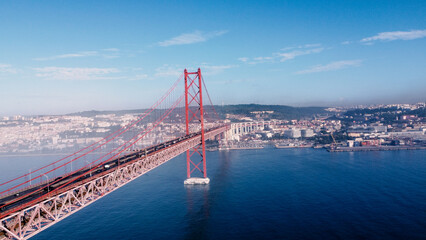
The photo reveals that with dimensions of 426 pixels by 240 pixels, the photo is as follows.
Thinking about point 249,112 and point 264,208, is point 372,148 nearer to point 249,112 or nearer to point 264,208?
point 264,208

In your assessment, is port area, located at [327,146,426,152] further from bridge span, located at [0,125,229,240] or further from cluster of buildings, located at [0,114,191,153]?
bridge span, located at [0,125,229,240]

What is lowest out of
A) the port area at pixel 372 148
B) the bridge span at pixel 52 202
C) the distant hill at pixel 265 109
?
the port area at pixel 372 148

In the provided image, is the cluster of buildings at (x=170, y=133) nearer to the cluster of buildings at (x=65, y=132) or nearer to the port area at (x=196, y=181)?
the cluster of buildings at (x=65, y=132)

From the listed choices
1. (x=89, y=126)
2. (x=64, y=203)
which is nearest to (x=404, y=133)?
(x=64, y=203)

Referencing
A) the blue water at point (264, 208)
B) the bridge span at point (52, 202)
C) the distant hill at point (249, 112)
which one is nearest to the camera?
the bridge span at point (52, 202)

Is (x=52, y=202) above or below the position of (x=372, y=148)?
above

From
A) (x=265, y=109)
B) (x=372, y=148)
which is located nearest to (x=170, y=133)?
(x=372, y=148)

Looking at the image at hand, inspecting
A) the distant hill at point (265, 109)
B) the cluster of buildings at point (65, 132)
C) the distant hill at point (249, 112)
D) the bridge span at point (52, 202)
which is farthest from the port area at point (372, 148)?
the distant hill at point (265, 109)

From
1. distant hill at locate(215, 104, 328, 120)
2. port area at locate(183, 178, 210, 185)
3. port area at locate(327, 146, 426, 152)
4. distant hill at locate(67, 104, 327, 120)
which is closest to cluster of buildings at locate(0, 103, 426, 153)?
port area at locate(327, 146, 426, 152)
